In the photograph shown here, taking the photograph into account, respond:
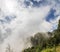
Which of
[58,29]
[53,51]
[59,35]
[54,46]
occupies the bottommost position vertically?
[53,51]

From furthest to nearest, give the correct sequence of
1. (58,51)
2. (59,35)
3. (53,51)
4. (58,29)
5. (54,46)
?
(58,29)
(59,35)
(54,46)
(58,51)
(53,51)

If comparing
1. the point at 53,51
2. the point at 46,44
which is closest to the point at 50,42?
the point at 46,44

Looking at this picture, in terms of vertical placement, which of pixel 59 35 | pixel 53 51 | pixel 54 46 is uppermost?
pixel 59 35

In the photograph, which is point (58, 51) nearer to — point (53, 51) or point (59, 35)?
point (53, 51)

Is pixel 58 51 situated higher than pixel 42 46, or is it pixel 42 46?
pixel 42 46

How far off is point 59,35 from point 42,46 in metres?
18.0

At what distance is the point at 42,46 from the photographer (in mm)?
157875

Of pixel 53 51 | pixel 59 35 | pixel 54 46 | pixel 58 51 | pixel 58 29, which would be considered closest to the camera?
pixel 53 51

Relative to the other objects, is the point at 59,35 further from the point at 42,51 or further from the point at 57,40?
the point at 42,51

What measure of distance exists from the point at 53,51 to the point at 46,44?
33.1 m

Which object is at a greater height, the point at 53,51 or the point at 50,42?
the point at 50,42

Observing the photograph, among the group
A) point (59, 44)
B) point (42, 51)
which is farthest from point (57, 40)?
point (42, 51)

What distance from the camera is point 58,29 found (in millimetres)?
170000

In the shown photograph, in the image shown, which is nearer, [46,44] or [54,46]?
[54,46]
